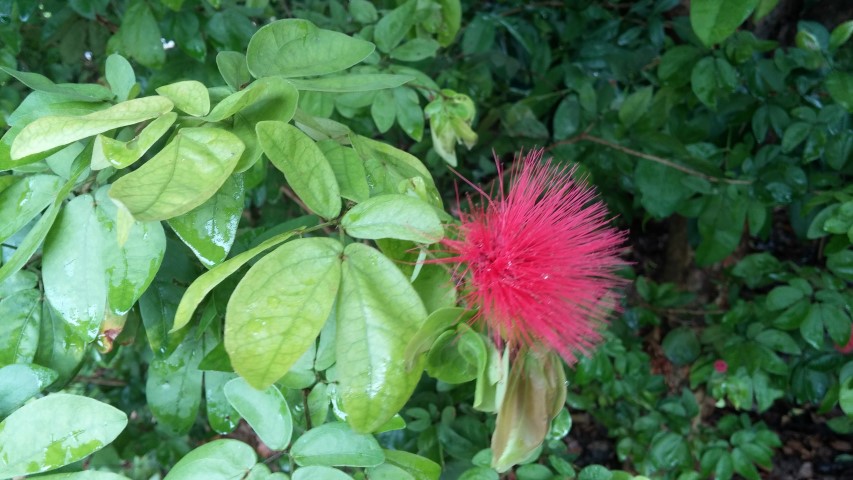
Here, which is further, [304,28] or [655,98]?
[655,98]

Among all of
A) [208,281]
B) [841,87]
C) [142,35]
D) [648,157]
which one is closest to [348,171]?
[208,281]

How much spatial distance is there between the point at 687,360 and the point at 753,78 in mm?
808

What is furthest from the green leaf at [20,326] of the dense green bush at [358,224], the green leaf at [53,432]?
the green leaf at [53,432]

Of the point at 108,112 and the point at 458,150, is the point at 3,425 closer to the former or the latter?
the point at 108,112

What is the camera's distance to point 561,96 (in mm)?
1814

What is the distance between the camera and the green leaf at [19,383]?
59 cm

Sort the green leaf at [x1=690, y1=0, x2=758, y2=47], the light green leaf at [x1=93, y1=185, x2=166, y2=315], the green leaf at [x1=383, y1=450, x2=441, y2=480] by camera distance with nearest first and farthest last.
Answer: the light green leaf at [x1=93, y1=185, x2=166, y2=315]
the green leaf at [x1=383, y1=450, x2=441, y2=480]
the green leaf at [x1=690, y1=0, x2=758, y2=47]

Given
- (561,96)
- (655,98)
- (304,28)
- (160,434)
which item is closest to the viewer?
(304,28)

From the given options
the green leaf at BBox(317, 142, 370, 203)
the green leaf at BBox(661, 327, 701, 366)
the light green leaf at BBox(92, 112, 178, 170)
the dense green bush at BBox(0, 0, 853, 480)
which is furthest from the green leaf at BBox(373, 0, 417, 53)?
the green leaf at BBox(661, 327, 701, 366)

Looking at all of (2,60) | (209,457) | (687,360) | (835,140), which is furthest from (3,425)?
(687,360)

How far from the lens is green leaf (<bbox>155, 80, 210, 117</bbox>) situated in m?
0.53

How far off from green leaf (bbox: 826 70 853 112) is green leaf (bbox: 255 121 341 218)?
3.85 ft

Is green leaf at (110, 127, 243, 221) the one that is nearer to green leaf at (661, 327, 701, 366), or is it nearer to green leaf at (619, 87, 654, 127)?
green leaf at (619, 87, 654, 127)

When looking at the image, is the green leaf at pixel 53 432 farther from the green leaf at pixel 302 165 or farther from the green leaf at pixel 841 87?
the green leaf at pixel 841 87
